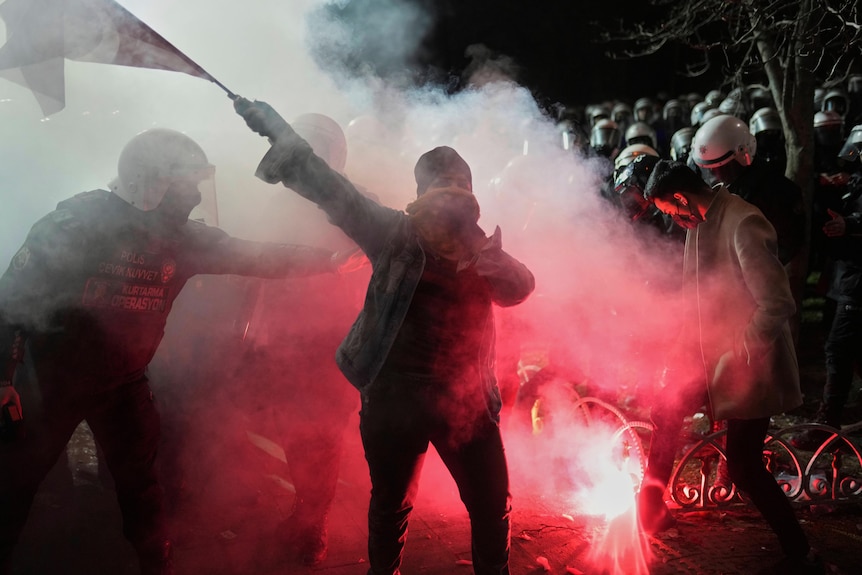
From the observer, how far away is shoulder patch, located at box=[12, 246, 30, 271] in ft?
8.58

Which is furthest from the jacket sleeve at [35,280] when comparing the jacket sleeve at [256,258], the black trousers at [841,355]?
the black trousers at [841,355]

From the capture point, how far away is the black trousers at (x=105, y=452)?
251 cm

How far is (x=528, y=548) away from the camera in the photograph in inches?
139

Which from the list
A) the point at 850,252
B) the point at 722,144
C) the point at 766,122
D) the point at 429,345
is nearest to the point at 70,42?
the point at 429,345

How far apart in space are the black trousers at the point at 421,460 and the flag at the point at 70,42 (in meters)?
1.55

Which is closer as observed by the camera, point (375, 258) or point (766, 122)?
point (375, 258)

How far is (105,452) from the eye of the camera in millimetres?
2809

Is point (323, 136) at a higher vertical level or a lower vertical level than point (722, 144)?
lower

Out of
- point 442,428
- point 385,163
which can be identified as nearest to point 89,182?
point 385,163

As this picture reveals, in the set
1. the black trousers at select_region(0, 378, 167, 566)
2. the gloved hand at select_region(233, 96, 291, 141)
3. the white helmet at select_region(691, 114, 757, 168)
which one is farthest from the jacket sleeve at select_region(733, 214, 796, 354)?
the black trousers at select_region(0, 378, 167, 566)

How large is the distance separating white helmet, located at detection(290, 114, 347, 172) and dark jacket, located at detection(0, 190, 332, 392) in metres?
1.27

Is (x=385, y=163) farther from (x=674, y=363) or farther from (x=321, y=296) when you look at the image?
(x=674, y=363)

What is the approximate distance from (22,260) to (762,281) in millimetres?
3520

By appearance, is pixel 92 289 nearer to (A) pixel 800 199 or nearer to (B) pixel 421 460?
(B) pixel 421 460
